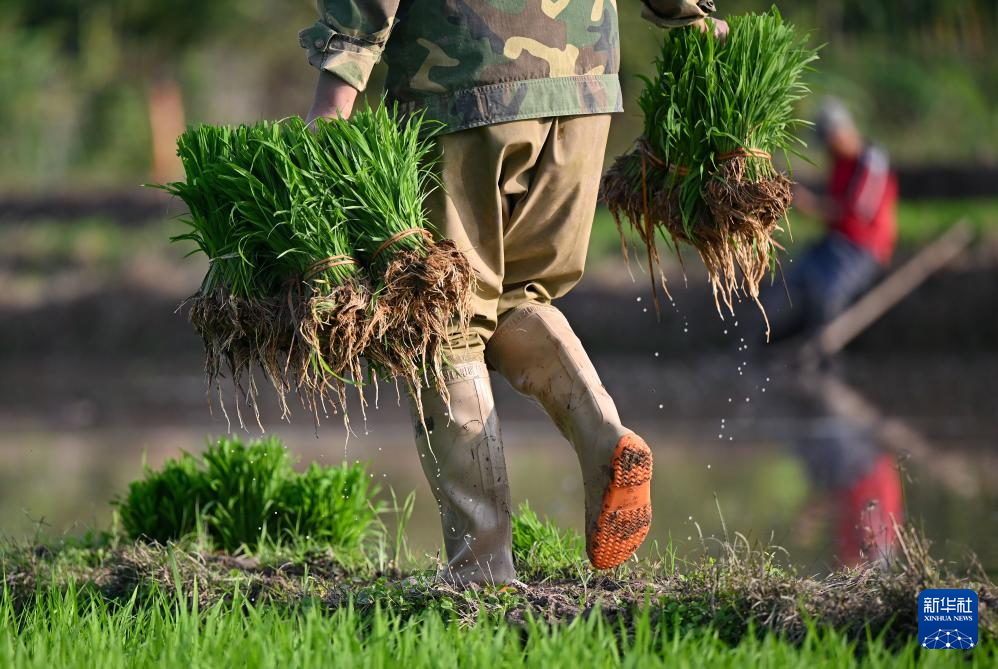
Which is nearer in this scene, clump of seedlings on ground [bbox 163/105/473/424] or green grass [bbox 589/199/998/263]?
clump of seedlings on ground [bbox 163/105/473/424]

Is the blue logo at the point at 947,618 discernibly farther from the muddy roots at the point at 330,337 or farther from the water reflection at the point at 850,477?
the muddy roots at the point at 330,337

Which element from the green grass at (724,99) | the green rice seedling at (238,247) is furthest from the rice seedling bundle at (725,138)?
the green rice seedling at (238,247)

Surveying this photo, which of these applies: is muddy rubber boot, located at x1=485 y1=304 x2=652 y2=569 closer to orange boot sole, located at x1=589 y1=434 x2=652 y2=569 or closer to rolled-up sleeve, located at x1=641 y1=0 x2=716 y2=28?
orange boot sole, located at x1=589 y1=434 x2=652 y2=569

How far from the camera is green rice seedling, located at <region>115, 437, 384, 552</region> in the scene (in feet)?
12.1

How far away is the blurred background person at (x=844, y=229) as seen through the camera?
30.6 feet

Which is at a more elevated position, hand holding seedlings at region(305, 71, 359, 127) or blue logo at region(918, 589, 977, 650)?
hand holding seedlings at region(305, 71, 359, 127)

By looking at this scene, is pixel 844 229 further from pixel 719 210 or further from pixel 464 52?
pixel 464 52

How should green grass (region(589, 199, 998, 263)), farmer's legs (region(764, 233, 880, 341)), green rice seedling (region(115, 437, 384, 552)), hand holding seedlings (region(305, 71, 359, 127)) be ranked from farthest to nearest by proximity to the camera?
1. green grass (region(589, 199, 998, 263))
2. farmer's legs (region(764, 233, 880, 341))
3. green rice seedling (region(115, 437, 384, 552))
4. hand holding seedlings (region(305, 71, 359, 127))

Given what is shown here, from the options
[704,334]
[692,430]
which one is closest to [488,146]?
[692,430]

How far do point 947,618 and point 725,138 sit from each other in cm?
122

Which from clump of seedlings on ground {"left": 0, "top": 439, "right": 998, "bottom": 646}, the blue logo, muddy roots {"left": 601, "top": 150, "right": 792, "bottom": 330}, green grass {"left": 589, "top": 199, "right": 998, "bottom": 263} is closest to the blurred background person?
green grass {"left": 589, "top": 199, "right": 998, "bottom": 263}

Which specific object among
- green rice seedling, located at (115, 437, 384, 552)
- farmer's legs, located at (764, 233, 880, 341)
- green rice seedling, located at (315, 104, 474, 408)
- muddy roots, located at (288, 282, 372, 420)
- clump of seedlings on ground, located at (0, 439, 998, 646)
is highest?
farmer's legs, located at (764, 233, 880, 341)

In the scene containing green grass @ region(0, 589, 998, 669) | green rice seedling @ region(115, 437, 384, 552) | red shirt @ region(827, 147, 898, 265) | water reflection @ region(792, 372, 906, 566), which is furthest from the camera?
red shirt @ region(827, 147, 898, 265)

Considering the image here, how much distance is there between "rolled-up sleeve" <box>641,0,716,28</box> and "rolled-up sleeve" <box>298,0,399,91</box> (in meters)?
0.72
